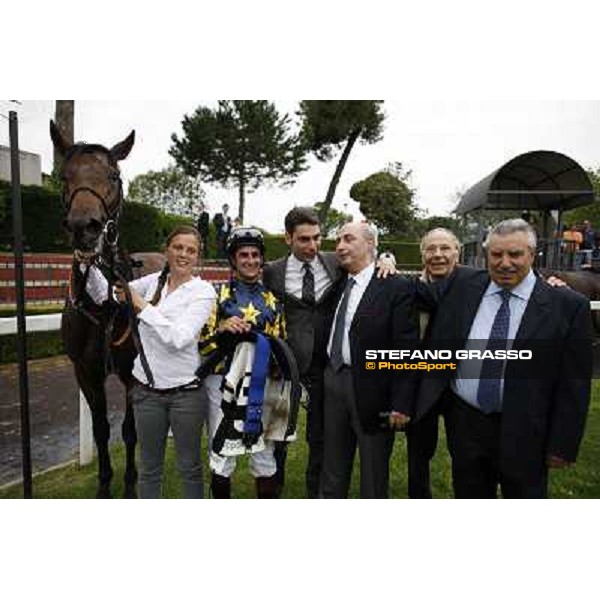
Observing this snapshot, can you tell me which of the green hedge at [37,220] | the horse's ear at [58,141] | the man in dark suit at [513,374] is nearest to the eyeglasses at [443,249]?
the man in dark suit at [513,374]

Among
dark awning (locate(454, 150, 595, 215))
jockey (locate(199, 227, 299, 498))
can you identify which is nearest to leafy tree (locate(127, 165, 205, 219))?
jockey (locate(199, 227, 299, 498))

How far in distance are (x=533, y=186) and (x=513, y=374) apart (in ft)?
3.24

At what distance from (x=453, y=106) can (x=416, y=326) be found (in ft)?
3.89

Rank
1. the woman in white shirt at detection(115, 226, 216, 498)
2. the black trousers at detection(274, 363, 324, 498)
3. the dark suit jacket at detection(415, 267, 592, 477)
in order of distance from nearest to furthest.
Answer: the dark suit jacket at detection(415, 267, 592, 477) → the woman in white shirt at detection(115, 226, 216, 498) → the black trousers at detection(274, 363, 324, 498)

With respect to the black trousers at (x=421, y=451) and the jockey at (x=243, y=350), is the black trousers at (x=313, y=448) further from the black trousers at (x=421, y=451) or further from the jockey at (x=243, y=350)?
the black trousers at (x=421, y=451)

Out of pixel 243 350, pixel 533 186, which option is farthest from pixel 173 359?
pixel 533 186

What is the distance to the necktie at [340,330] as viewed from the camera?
9.01 feet

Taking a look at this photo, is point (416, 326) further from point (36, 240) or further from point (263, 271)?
point (36, 240)

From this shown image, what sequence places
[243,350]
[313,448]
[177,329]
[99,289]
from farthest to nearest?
[313,448]
[99,289]
[243,350]
[177,329]

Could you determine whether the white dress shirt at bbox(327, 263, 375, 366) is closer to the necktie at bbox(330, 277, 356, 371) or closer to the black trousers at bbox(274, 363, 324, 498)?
the necktie at bbox(330, 277, 356, 371)

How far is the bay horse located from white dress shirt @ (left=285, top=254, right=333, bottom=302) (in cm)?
67

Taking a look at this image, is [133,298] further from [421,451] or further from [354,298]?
[421,451]

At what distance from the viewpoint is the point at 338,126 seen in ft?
9.30

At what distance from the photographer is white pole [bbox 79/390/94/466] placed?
115 inches
